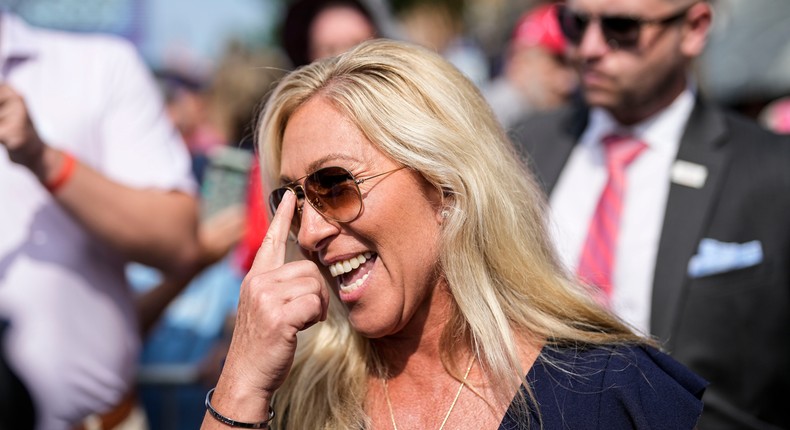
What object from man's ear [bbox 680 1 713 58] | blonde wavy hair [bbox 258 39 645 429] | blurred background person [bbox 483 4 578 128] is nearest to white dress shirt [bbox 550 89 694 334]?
man's ear [bbox 680 1 713 58]

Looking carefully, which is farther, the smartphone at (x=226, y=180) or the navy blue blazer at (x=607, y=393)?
the smartphone at (x=226, y=180)

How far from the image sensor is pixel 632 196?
11.0 feet

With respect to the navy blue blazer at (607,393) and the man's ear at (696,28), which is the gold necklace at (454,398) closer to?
the navy blue blazer at (607,393)

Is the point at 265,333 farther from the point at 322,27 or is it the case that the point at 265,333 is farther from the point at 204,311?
the point at 204,311

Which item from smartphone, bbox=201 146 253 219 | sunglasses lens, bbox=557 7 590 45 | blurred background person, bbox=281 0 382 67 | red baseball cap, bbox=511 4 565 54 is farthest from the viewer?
red baseball cap, bbox=511 4 565 54

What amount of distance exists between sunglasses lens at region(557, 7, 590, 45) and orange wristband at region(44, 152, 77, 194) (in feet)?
6.43

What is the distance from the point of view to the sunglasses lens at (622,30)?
3.37 metres

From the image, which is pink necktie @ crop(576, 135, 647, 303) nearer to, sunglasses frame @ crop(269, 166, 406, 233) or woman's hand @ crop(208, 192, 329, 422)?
sunglasses frame @ crop(269, 166, 406, 233)

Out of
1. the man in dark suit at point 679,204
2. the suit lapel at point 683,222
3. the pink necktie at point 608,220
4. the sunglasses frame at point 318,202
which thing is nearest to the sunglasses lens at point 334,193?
the sunglasses frame at point 318,202

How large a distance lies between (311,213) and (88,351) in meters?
1.24

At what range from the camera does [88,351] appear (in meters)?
2.95

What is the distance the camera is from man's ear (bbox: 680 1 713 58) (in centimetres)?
348

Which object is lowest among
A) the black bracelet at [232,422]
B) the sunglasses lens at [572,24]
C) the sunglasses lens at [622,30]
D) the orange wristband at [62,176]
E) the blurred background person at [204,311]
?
the blurred background person at [204,311]

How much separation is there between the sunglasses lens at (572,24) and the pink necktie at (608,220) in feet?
1.41
